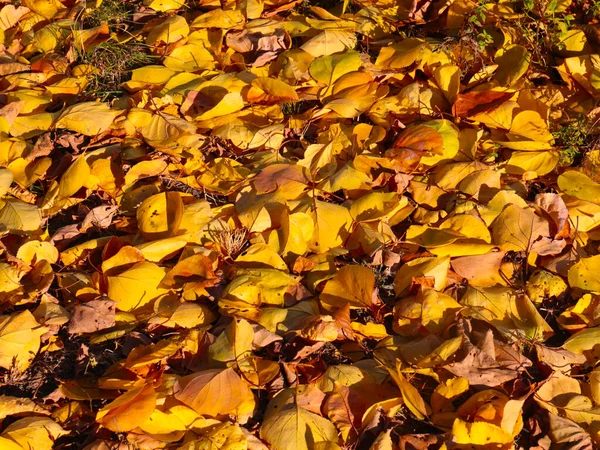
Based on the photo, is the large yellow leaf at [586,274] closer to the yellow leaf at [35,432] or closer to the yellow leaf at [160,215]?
the yellow leaf at [160,215]

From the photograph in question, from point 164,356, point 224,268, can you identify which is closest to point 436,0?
point 224,268

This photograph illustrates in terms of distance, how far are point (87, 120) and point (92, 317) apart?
2.36ft

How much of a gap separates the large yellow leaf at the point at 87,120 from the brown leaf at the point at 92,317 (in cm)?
65

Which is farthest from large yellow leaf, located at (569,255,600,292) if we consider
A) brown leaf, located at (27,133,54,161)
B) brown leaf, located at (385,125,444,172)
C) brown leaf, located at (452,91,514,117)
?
brown leaf, located at (27,133,54,161)

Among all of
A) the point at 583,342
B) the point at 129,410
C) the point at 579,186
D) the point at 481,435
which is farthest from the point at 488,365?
the point at 129,410

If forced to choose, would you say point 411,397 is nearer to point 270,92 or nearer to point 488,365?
point 488,365

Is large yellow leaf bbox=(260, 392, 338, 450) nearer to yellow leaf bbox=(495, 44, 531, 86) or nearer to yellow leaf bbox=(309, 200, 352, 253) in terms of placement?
yellow leaf bbox=(309, 200, 352, 253)

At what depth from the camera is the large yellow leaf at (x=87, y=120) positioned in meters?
2.24

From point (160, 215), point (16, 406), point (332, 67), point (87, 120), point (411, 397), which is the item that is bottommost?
point (16, 406)

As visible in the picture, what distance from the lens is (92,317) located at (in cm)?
183

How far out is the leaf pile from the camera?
65.9 inches

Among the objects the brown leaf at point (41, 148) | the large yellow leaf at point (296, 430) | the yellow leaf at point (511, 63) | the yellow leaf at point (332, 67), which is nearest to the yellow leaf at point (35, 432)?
the large yellow leaf at point (296, 430)

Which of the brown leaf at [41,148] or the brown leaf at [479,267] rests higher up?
the brown leaf at [41,148]

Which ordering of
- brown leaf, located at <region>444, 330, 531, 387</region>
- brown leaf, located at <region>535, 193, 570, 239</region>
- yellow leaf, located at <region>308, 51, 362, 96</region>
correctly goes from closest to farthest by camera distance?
brown leaf, located at <region>444, 330, 531, 387</region>, brown leaf, located at <region>535, 193, 570, 239</region>, yellow leaf, located at <region>308, 51, 362, 96</region>
